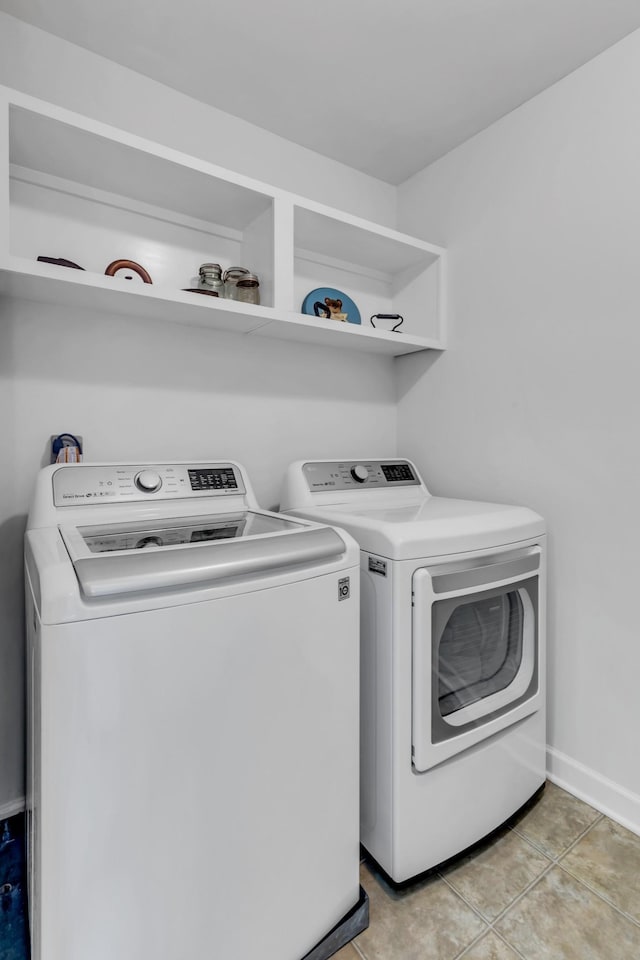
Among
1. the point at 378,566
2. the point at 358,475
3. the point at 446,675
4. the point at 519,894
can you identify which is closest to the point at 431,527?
the point at 378,566

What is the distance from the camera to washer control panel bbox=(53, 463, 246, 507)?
4.51ft

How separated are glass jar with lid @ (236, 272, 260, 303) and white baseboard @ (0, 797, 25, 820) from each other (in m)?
1.80

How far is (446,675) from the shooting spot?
1348 millimetres

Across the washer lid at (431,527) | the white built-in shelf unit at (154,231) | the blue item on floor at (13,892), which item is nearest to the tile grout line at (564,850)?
the washer lid at (431,527)

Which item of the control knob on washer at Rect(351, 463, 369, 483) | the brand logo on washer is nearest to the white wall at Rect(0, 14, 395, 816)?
the control knob on washer at Rect(351, 463, 369, 483)

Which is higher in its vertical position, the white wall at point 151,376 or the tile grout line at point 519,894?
the white wall at point 151,376

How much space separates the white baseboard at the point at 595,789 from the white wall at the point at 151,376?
1441 millimetres

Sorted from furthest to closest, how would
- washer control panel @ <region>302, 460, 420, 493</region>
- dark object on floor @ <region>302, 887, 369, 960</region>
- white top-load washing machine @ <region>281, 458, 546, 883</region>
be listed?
washer control panel @ <region>302, 460, 420, 493</region>, white top-load washing machine @ <region>281, 458, 546, 883</region>, dark object on floor @ <region>302, 887, 369, 960</region>

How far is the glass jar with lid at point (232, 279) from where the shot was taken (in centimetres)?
171

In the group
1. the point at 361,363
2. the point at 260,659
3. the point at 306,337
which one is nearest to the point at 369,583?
the point at 260,659

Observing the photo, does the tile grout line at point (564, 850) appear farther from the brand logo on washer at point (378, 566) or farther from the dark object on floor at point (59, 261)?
the dark object on floor at point (59, 261)

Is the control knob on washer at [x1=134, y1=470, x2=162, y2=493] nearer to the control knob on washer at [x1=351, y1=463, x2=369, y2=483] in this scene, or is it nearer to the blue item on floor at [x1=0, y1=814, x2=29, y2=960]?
the control knob on washer at [x1=351, y1=463, x2=369, y2=483]

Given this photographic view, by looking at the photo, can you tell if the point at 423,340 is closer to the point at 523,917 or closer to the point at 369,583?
the point at 369,583

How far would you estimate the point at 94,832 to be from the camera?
2.73ft
